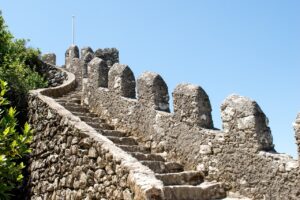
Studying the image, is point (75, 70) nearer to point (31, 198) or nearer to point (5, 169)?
point (31, 198)

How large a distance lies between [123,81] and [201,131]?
2501 millimetres

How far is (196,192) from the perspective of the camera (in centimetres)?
570

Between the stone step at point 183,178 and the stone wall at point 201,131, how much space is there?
178mm

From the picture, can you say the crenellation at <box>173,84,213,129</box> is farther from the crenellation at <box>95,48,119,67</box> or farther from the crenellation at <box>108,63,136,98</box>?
the crenellation at <box>95,48,119,67</box>

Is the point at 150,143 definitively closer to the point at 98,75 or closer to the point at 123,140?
the point at 123,140

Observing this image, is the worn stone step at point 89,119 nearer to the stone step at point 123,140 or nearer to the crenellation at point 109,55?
the stone step at point 123,140

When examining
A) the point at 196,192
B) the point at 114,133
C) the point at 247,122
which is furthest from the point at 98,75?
→ the point at 196,192

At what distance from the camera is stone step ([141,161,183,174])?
6293 millimetres

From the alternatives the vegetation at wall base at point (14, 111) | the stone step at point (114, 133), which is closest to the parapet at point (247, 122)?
the stone step at point (114, 133)

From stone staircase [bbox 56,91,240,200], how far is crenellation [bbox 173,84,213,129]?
0.79 m

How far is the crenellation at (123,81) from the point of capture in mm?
8602

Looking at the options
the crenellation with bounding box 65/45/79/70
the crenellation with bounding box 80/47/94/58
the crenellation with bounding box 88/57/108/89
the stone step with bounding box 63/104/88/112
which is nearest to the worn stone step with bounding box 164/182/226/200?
the stone step with bounding box 63/104/88/112

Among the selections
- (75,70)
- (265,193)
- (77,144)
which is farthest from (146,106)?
(75,70)

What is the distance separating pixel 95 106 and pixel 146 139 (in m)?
2.06
